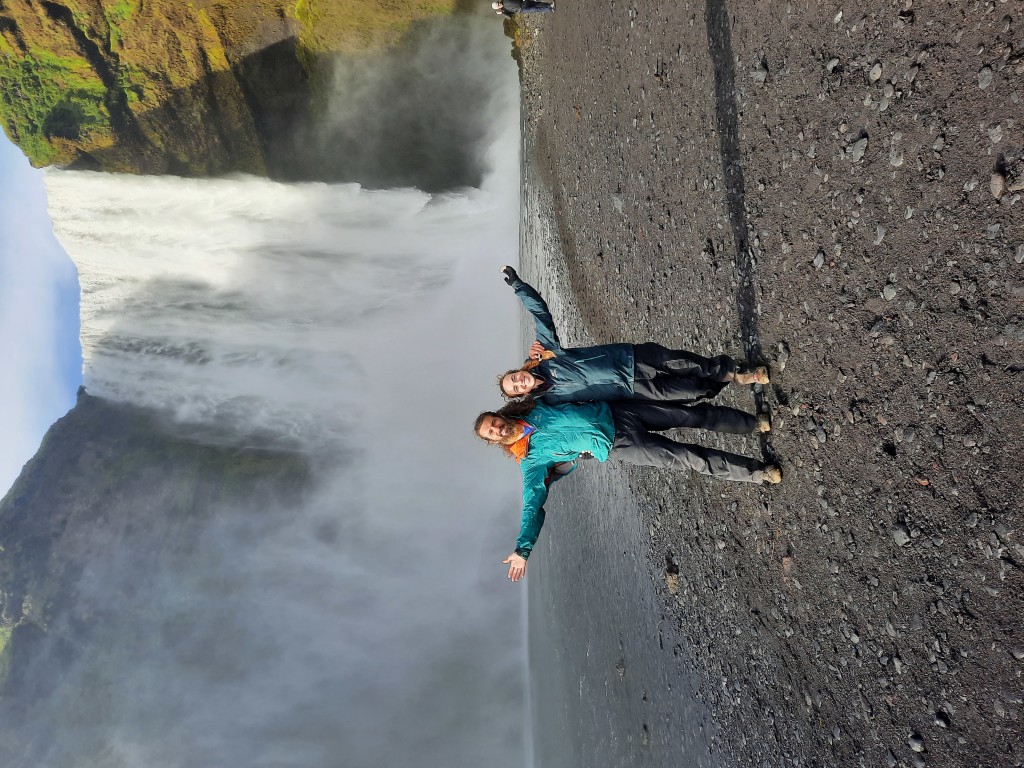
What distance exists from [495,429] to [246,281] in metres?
11.9

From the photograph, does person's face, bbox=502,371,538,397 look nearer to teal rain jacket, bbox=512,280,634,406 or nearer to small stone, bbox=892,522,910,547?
teal rain jacket, bbox=512,280,634,406

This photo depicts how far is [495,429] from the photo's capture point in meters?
3.98

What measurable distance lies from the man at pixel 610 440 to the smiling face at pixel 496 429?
0.02 metres

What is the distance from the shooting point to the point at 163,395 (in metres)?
14.8

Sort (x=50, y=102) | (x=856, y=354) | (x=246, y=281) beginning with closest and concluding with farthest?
(x=856, y=354) → (x=50, y=102) → (x=246, y=281)

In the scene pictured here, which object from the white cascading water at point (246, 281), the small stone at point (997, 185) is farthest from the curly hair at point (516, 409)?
the white cascading water at point (246, 281)

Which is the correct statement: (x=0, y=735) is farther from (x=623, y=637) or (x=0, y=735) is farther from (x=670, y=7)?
(x=670, y=7)

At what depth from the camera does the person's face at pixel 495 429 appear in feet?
13.0

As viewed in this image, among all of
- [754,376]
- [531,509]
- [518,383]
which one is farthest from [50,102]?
[754,376]

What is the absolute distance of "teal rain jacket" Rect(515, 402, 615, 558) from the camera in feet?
13.7

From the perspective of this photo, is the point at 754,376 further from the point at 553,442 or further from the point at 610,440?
the point at 553,442

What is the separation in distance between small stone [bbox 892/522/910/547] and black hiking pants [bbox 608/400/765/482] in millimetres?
1058

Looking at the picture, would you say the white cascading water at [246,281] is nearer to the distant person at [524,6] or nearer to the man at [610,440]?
the distant person at [524,6]

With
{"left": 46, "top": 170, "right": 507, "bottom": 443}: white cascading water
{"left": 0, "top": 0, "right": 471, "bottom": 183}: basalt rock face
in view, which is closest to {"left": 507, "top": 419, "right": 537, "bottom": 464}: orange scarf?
{"left": 0, "top": 0, "right": 471, "bottom": 183}: basalt rock face
